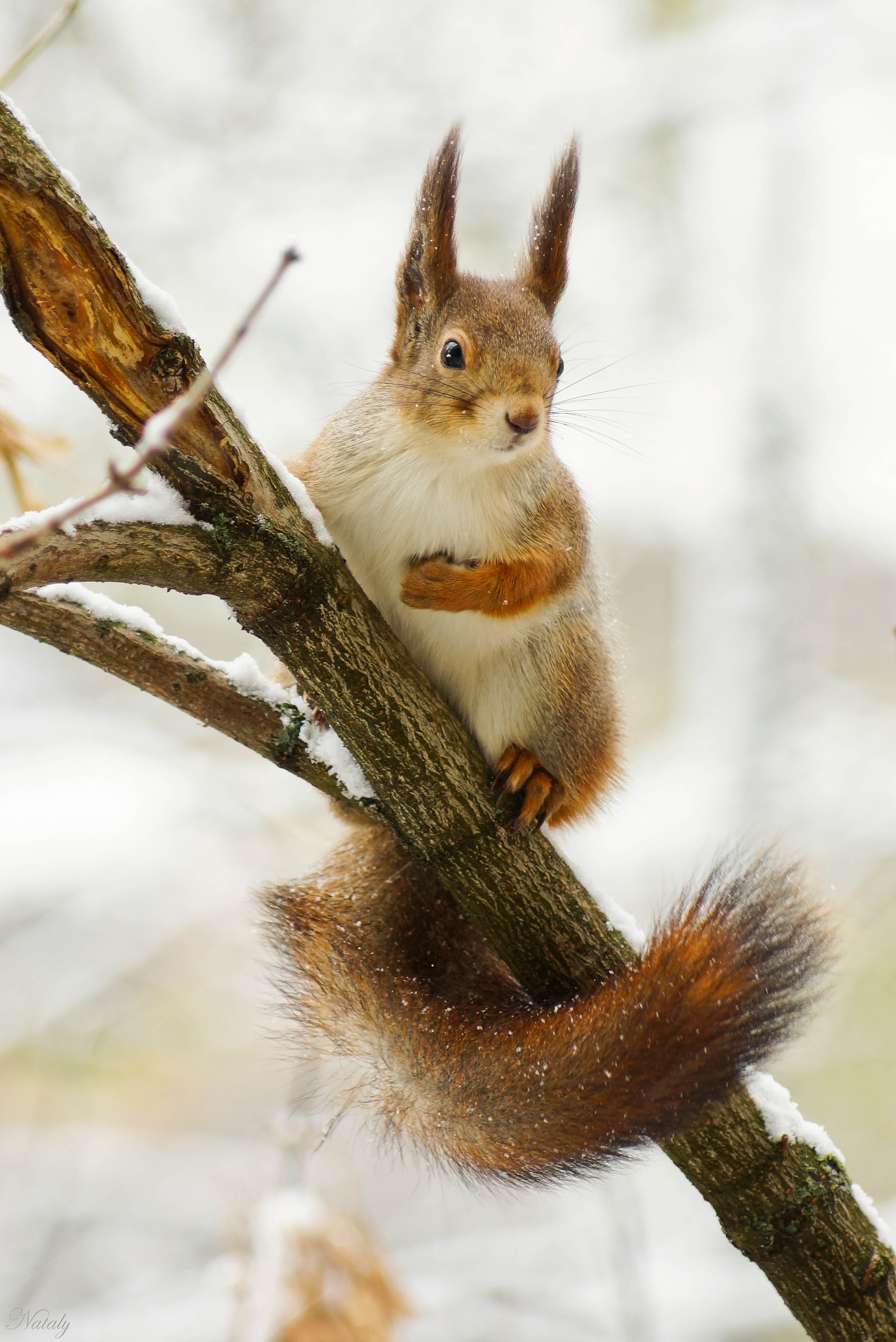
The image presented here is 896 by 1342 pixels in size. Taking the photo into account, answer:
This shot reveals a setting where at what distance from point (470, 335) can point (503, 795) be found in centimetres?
70

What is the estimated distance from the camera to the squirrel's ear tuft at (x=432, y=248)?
155cm

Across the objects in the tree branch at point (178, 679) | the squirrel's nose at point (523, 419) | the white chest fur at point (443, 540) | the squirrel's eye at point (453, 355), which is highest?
the squirrel's eye at point (453, 355)

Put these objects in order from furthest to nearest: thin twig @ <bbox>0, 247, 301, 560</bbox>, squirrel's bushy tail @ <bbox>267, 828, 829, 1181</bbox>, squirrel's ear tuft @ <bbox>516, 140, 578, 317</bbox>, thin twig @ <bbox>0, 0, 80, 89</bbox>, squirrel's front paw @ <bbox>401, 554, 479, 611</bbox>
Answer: squirrel's ear tuft @ <bbox>516, 140, 578, 317</bbox> → squirrel's front paw @ <bbox>401, 554, 479, 611</bbox> → squirrel's bushy tail @ <bbox>267, 828, 829, 1181</bbox> → thin twig @ <bbox>0, 0, 80, 89</bbox> → thin twig @ <bbox>0, 247, 301, 560</bbox>

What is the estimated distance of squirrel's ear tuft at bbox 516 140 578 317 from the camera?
1649 mm

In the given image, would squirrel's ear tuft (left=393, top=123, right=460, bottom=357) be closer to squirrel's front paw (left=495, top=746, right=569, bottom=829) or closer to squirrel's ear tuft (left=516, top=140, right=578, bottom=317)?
squirrel's ear tuft (left=516, top=140, right=578, bottom=317)

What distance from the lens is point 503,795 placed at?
1.46 meters

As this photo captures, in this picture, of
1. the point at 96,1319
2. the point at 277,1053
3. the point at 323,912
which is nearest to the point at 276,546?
the point at 323,912

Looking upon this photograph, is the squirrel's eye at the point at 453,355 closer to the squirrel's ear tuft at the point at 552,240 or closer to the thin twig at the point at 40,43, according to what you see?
the squirrel's ear tuft at the point at 552,240

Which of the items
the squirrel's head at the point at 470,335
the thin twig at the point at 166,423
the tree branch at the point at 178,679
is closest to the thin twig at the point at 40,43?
the thin twig at the point at 166,423

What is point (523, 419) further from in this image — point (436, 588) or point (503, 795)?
point (503, 795)

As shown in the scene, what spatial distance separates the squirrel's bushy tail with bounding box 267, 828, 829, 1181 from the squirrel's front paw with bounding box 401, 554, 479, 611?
495 mm

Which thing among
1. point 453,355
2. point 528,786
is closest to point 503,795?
point 528,786

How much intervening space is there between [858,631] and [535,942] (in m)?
4.62

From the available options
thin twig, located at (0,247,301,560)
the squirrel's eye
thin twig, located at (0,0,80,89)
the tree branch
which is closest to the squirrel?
the squirrel's eye
